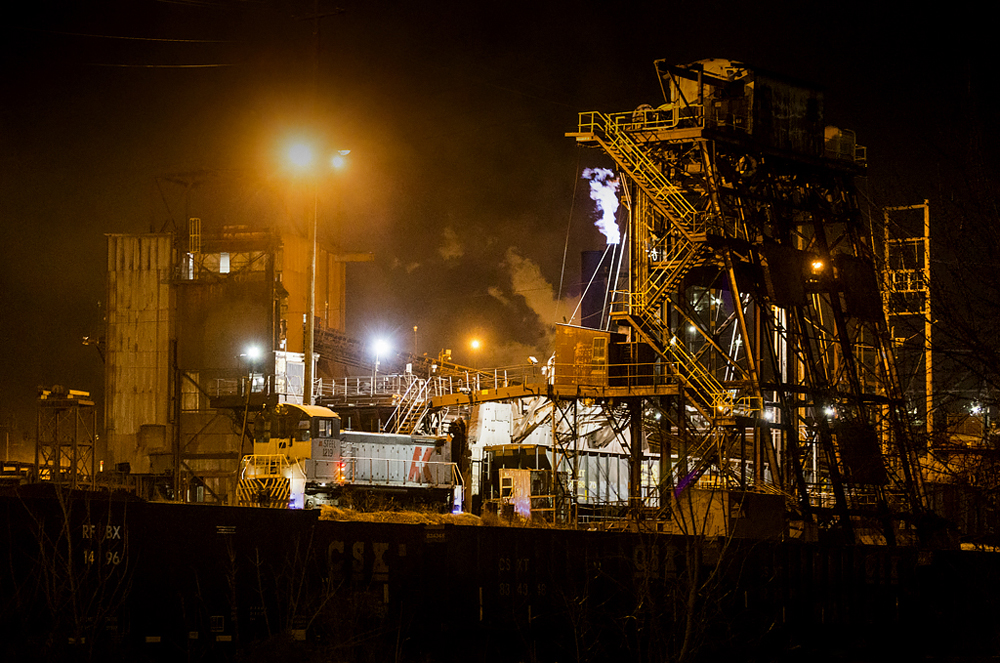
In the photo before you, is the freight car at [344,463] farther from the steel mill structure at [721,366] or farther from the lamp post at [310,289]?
the lamp post at [310,289]

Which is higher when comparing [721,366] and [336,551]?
[721,366]

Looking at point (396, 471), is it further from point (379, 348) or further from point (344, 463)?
point (379, 348)

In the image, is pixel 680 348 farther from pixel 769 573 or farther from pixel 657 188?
pixel 769 573

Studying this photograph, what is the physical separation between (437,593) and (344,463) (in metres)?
20.2

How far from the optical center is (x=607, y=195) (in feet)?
178

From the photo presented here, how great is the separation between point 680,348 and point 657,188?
204 inches

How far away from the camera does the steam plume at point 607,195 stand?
52.7m

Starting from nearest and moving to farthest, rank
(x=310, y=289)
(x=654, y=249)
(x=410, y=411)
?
(x=654, y=249)
(x=310, y=289)
(x=410, y=411)

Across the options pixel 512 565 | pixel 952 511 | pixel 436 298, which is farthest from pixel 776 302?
pixel 436 298

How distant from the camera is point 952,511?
37.8 meters

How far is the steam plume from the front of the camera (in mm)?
52656

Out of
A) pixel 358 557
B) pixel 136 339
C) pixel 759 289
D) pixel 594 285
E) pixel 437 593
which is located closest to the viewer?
pixel 358 557

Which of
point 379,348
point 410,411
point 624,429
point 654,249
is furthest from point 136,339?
point 654,249

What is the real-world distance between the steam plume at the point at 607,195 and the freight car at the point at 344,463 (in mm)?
15656
